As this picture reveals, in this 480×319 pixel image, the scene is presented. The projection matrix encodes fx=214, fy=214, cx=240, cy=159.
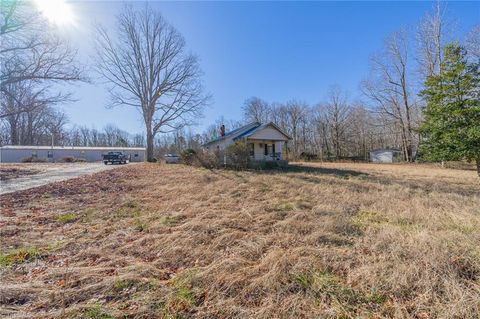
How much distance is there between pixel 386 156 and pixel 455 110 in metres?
30.6

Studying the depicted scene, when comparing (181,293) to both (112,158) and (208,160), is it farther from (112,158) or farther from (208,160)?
(112,158)

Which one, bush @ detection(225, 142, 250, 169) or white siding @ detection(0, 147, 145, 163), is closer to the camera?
bush @ detection(225, 142, 250, 169)

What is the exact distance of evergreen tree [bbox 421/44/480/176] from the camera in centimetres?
1151

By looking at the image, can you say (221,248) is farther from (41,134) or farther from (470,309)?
(41,134)

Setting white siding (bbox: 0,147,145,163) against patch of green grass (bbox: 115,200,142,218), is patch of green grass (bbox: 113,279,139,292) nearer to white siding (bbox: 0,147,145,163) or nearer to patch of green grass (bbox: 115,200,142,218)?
A: patch of green grass (bbox: 115,200,142,218)

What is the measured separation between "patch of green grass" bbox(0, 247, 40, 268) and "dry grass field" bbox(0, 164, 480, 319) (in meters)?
0.02

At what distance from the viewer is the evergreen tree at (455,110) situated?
1151 cm

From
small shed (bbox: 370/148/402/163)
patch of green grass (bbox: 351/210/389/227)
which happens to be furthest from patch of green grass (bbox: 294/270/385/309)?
small shed (bbox: 370/148/402/163)

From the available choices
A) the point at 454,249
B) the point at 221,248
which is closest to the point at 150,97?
the point at 221,248

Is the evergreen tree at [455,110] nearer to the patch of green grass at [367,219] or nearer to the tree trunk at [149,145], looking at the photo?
the patch of green grass at [367,219]

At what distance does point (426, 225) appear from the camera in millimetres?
4277

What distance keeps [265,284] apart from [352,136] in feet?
172

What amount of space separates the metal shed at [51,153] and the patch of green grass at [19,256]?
45451mm

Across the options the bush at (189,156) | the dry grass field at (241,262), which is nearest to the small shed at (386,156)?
the bush at (189,156)
